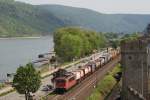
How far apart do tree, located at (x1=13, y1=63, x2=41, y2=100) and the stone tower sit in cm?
1342

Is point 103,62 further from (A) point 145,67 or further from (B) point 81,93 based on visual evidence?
(A) point 145,67

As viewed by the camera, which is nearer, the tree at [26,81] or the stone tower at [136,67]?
the stone tower at [136,67]

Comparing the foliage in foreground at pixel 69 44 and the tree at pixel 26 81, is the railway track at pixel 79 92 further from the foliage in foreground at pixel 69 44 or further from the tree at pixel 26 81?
the foliage in foreground at pixel 69 44

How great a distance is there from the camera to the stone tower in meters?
59.1

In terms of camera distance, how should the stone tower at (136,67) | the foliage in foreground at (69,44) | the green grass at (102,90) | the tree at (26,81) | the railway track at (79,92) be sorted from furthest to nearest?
the foliage in foreground at (69,44) → the railway track at (79,92) → the tree at (26,81) → the stone tower at (136,67) → the green grass at (102,90)

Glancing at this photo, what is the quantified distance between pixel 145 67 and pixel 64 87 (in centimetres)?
1698

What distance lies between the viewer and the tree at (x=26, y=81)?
207 ft

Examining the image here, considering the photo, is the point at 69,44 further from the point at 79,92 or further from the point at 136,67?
the point at 136,67

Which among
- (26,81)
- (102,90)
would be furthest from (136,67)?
(26,81)

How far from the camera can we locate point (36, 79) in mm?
64625

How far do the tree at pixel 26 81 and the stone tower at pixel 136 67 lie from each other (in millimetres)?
13417

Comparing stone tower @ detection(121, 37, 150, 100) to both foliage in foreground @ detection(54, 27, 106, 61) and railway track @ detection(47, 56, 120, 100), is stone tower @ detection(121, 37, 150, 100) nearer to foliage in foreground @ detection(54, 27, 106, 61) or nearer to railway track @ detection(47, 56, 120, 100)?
railway track @ detection(47, 56, 120, 100)

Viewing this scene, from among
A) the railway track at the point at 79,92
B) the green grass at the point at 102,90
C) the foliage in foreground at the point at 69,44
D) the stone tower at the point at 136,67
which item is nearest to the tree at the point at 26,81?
the railway track at the point at 79,92

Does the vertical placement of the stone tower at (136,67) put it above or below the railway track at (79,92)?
above
